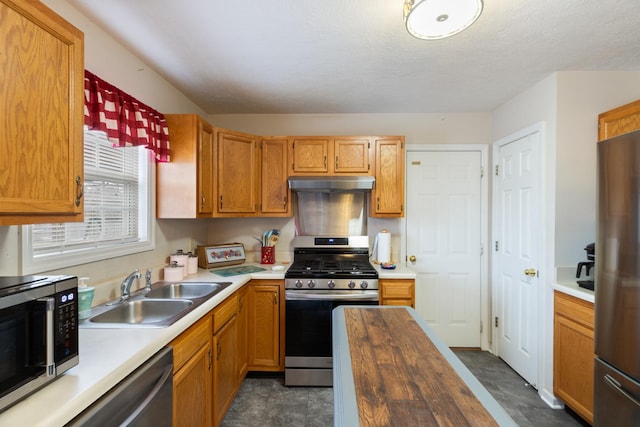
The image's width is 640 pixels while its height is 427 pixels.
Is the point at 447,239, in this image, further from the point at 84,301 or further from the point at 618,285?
the point at 84,301

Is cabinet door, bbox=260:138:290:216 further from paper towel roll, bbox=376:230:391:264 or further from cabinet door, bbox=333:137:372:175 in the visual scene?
paper towel roll, bbox=376:230:391:264

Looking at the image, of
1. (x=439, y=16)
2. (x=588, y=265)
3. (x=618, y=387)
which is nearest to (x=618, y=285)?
(x=618, y=387)

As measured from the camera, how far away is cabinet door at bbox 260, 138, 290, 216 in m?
2.85

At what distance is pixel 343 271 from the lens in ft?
8.16

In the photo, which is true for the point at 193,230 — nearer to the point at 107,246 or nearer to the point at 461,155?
the point at 107,246

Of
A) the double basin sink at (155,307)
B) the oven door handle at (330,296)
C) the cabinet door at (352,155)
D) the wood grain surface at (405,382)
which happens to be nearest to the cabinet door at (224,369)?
the double basin sink at (155,307)

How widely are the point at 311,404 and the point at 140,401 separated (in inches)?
58.4

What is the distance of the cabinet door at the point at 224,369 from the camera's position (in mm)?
1795

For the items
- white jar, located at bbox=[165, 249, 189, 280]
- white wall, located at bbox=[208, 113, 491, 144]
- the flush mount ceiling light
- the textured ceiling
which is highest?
the textured ceiling

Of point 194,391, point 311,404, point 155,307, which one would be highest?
point 155,307

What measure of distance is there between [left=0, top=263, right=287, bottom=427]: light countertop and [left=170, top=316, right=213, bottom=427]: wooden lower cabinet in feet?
0.32

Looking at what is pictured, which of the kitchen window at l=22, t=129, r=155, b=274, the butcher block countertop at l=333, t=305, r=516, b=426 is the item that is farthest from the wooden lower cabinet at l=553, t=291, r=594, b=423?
the kitchen window at l=22, t=129, r=155, b=274

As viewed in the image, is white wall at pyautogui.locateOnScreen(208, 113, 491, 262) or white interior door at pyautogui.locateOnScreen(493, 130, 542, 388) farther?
white wall at pyautogui.locateOnScreen(208, 113, 491, 262)

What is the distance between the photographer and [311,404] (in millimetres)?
2205
